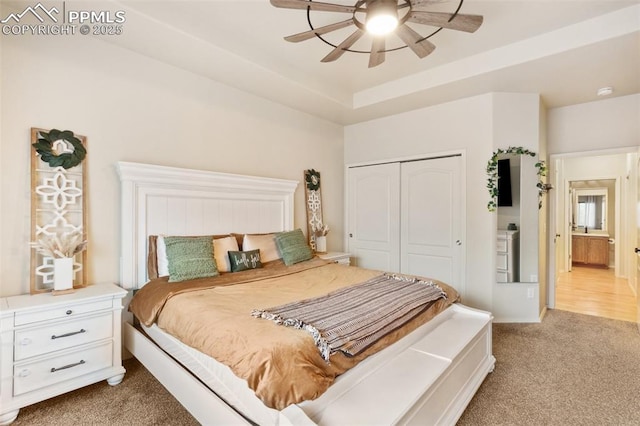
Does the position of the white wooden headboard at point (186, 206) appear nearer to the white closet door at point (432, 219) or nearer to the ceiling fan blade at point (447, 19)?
the white closet door at point (432, 219)

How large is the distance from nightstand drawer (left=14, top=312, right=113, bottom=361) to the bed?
27 cm

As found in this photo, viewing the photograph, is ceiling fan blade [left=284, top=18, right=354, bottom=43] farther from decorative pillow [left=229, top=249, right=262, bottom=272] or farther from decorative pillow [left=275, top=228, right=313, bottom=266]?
decorative pillow [left=275, top=228, right=313, bottom=266]

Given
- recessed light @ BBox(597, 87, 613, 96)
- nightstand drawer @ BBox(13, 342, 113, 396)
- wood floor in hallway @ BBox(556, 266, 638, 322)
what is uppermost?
recessed light @ BBox(597, 87, 613, 96)

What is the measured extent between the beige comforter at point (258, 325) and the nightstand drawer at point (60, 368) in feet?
1.12

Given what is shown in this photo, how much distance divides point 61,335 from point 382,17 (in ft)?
9.40

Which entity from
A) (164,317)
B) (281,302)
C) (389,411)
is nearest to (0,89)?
(164,317)

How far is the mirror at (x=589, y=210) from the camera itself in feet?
23.3

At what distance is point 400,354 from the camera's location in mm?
1921

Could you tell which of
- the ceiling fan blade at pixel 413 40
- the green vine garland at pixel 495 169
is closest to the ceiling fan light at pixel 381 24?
the ceiling fan blade at pixel 413 40

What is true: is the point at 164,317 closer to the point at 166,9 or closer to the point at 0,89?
the point at 0,89

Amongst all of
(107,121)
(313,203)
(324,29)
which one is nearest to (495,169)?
(313,203)

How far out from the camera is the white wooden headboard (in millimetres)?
2648

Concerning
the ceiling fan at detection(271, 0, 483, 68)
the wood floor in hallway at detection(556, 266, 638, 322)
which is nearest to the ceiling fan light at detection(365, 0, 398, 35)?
the ceiling fan at detection(271, 0, 483, 68)

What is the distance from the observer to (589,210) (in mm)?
7336
